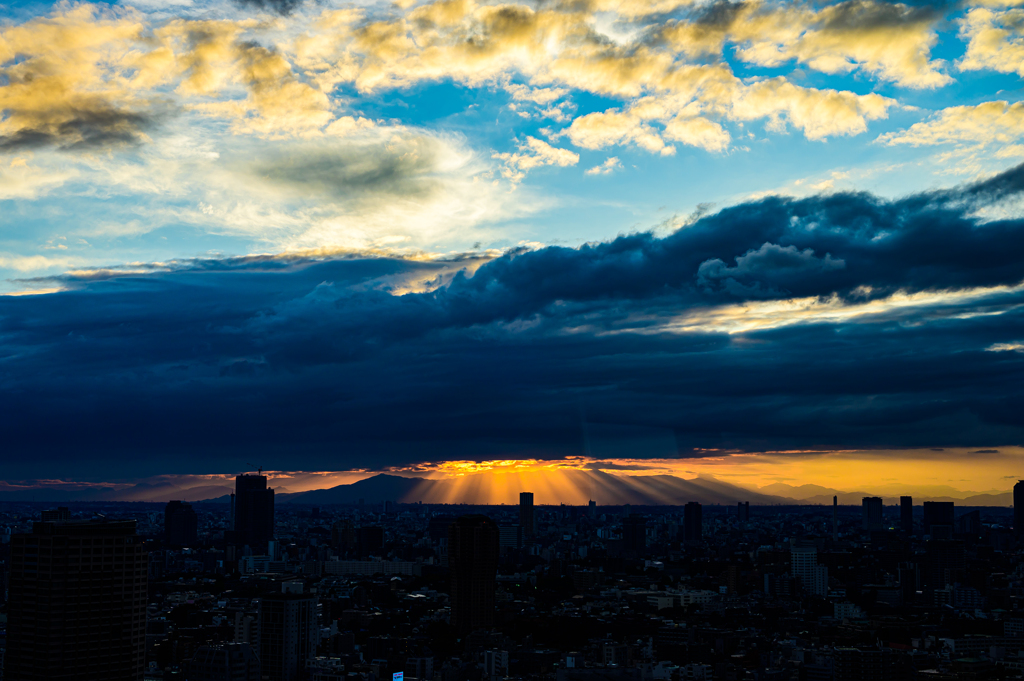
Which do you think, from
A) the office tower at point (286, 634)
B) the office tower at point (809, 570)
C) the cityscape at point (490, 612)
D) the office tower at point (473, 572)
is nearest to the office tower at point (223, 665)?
the cityscape at point (490, 612)

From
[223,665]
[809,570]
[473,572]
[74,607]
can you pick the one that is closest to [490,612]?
[473,572]

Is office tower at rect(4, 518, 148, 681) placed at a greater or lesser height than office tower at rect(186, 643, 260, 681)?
greater

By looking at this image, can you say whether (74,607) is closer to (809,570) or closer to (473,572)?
(473,572)

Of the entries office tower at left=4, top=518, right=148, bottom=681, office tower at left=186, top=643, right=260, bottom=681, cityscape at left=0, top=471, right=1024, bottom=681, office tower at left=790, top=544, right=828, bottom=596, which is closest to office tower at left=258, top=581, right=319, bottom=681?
cityscape at left=0, top=471, right=1024, bottom=681

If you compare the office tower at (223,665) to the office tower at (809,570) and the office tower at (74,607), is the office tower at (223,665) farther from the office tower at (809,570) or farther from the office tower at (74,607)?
the office tower at (809,570)

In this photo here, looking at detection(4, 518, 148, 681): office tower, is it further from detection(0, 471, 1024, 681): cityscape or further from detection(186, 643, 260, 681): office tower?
detection(186, 643, 260, 681): office tower

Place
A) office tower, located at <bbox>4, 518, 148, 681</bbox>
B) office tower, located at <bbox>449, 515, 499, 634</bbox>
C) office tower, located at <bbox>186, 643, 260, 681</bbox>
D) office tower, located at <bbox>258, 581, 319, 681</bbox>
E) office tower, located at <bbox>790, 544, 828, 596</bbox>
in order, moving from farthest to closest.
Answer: office tower, located at <bbox>790, 544, 828, 596</bbox>
office tower, located at <bbox>449, 515, 499, 634</bbox>
office tower, located at <bbox>258, 581, 319, 681</bbox>
office tower, located at <bbox>186, 643, 260, 681</bbox>
office tower, located at <bbox>4, 518, 148, 681</bbox>
